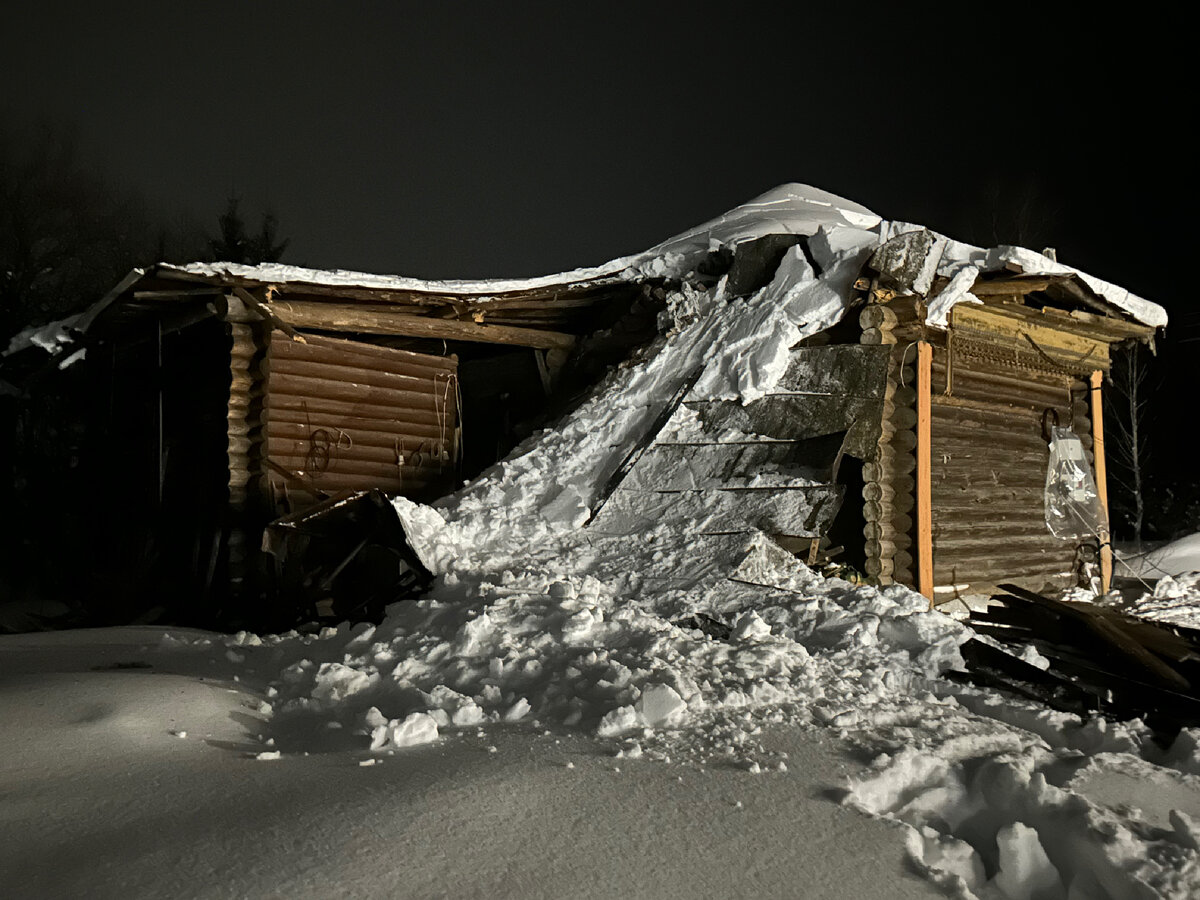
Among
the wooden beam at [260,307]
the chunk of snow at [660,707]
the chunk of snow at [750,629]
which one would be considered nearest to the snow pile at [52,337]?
the wooden beam at [260,307]

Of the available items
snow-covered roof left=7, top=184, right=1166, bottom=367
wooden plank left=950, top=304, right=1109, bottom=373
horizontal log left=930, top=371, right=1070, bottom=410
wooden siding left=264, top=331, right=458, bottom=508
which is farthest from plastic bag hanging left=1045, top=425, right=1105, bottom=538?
wooden siding left=264, top=331, right=458, bottom=508

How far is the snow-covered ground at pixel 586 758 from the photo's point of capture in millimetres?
2521

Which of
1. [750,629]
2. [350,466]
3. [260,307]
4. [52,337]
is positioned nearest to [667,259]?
[350,466]

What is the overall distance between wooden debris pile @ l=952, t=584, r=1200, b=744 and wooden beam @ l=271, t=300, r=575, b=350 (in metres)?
6.37

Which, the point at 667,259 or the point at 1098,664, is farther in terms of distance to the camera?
the point at 667,259

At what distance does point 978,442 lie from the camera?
9.70 m

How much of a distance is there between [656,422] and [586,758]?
528 cm

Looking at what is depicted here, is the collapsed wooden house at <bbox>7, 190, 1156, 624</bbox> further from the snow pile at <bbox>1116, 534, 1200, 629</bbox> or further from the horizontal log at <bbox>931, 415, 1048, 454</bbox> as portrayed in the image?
the snow pile at <bbox>1116, 534, 1200, 629</bbox>

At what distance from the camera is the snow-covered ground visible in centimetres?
252

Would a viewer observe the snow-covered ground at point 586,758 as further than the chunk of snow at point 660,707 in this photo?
No

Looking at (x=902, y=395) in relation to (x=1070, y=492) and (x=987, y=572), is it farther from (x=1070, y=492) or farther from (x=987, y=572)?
(x=1070, y=492)

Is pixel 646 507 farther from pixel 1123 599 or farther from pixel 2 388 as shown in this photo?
pixel 2 388

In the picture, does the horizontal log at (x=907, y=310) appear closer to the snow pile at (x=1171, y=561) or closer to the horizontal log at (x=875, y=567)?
the horizontal log at (x=875, y=567)

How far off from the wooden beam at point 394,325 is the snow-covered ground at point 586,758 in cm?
352
